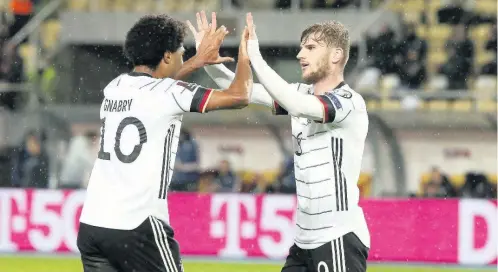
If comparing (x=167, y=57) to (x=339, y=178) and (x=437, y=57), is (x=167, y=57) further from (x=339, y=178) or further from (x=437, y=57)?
(x=437, y=57)

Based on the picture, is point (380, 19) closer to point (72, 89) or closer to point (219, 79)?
point (72, 89)

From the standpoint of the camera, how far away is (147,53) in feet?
Result: 16.5

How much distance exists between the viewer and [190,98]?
4977 mm

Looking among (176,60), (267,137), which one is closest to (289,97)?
(176,60)

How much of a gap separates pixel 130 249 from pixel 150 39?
0.96m

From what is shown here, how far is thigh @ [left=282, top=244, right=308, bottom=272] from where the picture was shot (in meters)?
5.21

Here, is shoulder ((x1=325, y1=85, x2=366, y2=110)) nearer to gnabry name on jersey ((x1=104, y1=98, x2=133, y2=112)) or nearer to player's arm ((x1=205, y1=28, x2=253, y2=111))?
player's arm ((x1=205, y1=28, x2=253, y2=111))

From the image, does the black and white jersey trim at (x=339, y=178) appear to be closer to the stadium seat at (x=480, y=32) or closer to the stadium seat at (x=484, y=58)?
the stadium seat at (x=484, y=58)

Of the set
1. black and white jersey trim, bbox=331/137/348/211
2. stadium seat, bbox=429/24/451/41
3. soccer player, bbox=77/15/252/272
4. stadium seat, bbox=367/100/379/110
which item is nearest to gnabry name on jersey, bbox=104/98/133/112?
soccer player, bbox=77/15/252/272

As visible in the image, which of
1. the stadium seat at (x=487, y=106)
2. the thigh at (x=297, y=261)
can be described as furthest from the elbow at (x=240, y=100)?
the stadium seat at (x=487, y=106)

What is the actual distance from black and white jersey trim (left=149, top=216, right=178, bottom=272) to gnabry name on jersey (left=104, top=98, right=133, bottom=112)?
50cm

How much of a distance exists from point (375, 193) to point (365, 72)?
265cm

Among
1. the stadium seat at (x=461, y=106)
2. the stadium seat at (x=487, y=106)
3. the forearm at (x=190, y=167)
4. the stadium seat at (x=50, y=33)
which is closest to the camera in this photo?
the forearm at (x=190, y=167)

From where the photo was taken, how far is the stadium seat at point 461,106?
14.4m
